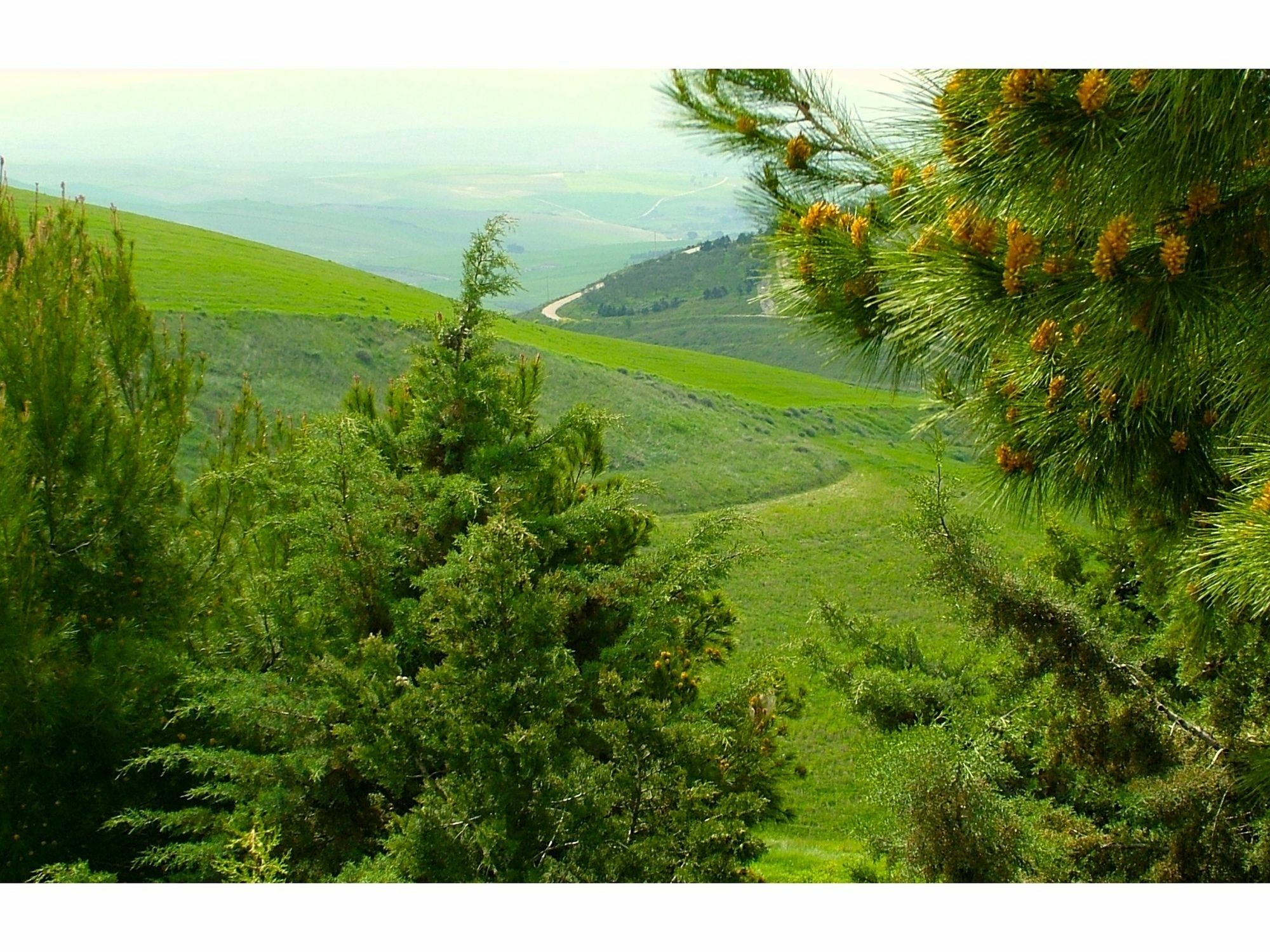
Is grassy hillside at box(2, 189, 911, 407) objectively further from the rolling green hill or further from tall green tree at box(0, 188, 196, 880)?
tall green tree at box(0, 188, 196, 880)

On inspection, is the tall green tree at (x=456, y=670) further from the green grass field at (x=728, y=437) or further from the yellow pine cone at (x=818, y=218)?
the yellow pine cone at (x=818, y=218)

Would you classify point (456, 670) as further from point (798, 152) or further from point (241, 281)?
point (241, 281)

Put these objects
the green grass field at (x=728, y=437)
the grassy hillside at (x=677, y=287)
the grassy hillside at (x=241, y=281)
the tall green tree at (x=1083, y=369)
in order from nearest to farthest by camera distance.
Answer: the tall green tree at (x=1083, y=369), the green grass field at (x=728, y=437), the grassy hillside at (x=241, y=281), the grassy hillside at (x=677, y=287)

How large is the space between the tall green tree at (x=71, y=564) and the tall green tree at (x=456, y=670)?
0.26m

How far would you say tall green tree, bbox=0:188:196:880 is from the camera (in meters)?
3.84

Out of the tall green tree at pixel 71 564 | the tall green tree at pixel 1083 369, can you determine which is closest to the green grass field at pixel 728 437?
the tall green tree at pixel 1083 369

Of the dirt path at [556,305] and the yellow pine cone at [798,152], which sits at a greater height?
the dirt path at [556,305]

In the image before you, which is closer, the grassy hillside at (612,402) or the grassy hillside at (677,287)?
the grassy hillside at (612,402)

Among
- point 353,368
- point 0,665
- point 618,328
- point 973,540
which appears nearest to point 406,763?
point 0,665

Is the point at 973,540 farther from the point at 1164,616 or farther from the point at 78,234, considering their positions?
the point at 78,234

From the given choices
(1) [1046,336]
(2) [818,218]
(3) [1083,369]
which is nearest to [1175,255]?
(1) [1046,336]

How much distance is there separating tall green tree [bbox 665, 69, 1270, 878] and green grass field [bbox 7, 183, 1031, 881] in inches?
54.9

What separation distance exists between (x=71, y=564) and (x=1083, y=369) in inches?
181

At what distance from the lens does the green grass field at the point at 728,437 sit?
9.83 m
